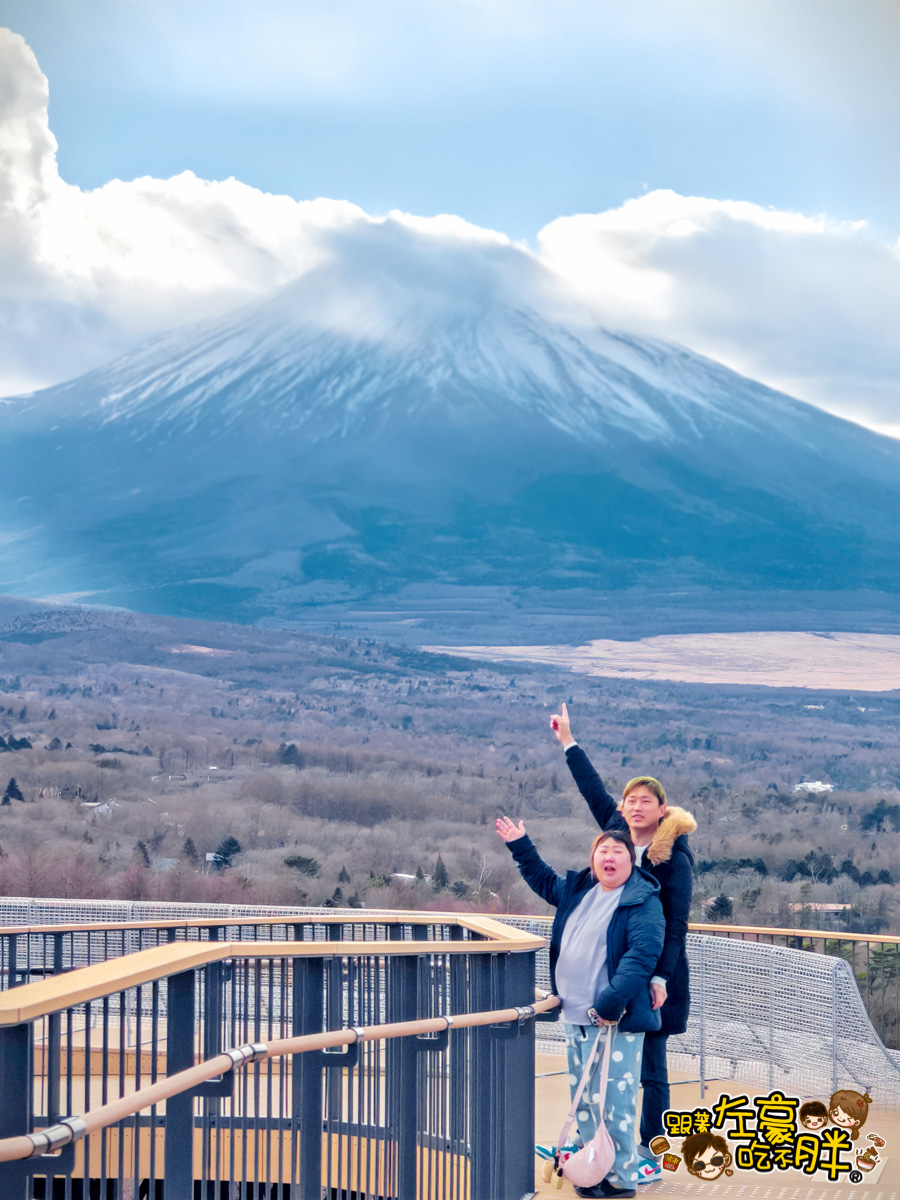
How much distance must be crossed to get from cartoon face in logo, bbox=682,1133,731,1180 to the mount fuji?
119285 mm

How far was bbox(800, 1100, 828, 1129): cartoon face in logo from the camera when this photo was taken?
5672mm

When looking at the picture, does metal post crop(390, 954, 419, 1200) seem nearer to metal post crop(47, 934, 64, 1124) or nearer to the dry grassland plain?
metal post crop(47, 934, 64, 1124)

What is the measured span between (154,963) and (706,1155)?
3.21 metres

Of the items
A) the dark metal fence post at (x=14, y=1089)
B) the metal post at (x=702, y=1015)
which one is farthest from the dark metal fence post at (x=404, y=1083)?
the metal post at (x=702, y=1015)

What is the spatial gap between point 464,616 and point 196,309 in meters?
78.9

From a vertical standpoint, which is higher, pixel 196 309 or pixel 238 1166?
pixel 196 309

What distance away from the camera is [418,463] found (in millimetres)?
150750

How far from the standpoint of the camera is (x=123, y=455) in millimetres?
153125

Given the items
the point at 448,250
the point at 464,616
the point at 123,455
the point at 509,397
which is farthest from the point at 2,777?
the point at 448,250

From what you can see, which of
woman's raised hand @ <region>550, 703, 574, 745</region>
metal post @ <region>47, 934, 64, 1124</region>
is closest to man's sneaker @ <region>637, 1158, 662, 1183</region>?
Answer: woman's raised hand @ <region>550, 703, 574, 745</region>

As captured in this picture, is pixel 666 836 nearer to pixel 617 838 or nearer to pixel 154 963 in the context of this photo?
pixel 617 838

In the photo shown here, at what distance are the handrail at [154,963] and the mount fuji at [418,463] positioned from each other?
120187 mm

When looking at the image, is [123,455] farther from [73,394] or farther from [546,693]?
[546,693]

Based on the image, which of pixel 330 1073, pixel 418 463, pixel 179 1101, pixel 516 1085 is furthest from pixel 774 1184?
pixel 418 463
